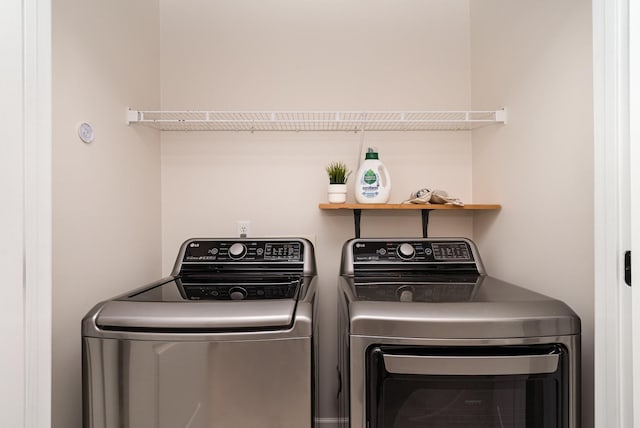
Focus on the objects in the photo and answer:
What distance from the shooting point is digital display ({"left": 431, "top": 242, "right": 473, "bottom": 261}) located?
156 centimetres

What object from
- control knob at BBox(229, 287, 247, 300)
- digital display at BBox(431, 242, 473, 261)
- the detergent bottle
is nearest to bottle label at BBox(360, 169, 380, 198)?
the detergent bottle

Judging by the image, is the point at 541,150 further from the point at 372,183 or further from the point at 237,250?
the point at 237,250

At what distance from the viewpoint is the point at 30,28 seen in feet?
2.45

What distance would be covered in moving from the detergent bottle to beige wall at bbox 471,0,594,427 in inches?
19.8

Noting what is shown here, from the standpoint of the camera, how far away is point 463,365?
3.13 ft

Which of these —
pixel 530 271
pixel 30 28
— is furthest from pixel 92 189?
pixel 530 271

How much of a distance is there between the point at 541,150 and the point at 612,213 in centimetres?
59

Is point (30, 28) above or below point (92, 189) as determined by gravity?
above

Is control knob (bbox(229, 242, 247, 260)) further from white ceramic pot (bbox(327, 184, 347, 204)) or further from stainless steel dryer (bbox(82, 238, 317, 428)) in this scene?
stainless steel dryer (bbox(82, 238, 317, 428))

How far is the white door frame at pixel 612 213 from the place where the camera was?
76cm

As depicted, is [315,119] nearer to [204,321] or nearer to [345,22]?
[345,22]

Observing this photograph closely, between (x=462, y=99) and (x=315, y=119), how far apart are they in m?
0.78

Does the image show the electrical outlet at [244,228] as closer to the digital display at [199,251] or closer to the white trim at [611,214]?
the digital display at [199,251]

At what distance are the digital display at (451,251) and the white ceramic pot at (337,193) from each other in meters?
0.46
